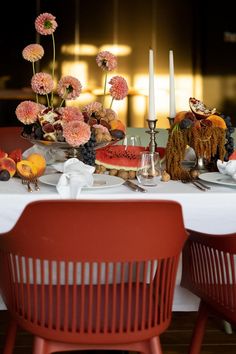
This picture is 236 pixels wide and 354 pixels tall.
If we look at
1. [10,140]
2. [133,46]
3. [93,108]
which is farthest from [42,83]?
[133,46]

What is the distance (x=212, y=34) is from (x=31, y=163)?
193 inches

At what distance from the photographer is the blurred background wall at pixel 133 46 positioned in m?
6.73

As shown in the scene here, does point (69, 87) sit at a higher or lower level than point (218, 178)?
higher

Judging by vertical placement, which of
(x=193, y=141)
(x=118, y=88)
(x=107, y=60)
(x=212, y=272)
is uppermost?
(x=107, y=60)

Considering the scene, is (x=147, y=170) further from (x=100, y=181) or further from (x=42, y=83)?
(x=42, y=83)

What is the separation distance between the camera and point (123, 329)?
182 cm

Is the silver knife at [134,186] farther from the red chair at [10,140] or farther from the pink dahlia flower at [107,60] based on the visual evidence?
the red chair at [10,140]

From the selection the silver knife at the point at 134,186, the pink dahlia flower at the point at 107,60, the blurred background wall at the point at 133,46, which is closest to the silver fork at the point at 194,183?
the silver knife at the point at 134,186

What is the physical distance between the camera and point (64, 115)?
2449mm

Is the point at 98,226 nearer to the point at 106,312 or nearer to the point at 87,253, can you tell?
the point at 87,253

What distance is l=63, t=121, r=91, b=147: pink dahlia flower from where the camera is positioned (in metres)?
2.29

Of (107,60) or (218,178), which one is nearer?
(218,178)

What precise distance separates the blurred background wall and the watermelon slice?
163 inches

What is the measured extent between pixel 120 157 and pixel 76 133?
352mm
